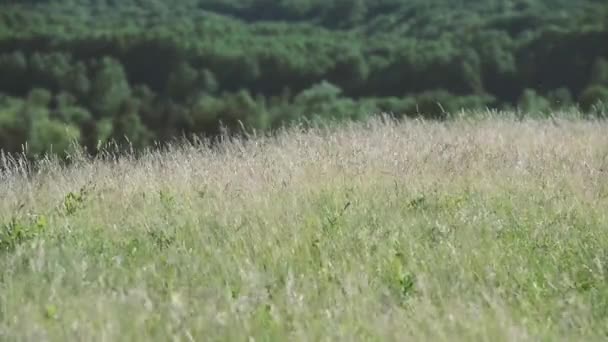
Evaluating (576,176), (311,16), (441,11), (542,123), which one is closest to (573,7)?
(441,11)

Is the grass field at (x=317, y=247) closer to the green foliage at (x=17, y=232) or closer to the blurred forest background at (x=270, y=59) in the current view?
the green foliage at (x=17, y=232)

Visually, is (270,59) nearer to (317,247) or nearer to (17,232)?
(17,232)

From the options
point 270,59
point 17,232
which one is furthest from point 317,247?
point 270,59

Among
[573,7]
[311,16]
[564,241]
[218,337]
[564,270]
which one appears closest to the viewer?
[218,337]

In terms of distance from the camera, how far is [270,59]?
110ft

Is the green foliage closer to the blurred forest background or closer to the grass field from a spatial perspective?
the grass field

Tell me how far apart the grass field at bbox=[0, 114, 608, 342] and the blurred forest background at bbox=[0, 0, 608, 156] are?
15.2 meters

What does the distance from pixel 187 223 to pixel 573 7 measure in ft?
105

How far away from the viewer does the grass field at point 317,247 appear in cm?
307

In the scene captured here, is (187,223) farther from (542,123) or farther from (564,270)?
(542,123)

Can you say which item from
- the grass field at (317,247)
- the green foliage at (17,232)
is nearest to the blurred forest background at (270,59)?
the grass field at (317,247)

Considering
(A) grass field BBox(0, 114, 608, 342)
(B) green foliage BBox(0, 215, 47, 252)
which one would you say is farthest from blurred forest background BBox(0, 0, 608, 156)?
(B) green foliage BBox(0, 215, 47, 252)

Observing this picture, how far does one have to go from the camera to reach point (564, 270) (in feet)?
11.8

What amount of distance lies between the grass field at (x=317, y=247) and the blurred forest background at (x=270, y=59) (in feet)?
50.0
